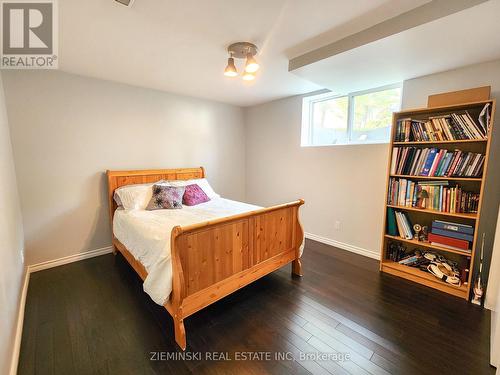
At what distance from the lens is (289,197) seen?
151 inches

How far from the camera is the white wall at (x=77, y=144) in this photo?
2.42m

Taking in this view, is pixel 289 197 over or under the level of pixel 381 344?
over

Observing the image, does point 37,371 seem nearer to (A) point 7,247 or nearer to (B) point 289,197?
(A) point 7,247

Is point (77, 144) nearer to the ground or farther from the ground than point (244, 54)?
nearer to the ground

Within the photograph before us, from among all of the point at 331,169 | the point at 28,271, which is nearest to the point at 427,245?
the point at 331,169

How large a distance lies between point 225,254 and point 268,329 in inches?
25.6

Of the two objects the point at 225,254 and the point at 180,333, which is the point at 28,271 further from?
the point at 225,254

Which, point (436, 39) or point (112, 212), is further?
point (112, 212)

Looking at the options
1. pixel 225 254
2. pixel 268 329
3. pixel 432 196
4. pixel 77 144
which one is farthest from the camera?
pixel 77 144

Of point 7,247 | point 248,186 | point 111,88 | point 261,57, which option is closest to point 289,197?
point 248,186

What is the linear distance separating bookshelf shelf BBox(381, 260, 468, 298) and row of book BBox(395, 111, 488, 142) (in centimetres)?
137

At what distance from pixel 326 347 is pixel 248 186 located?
10.7ft

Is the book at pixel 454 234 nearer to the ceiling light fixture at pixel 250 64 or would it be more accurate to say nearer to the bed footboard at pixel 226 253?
the bed footboard at pixel 226 253

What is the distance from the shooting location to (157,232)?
191cm
